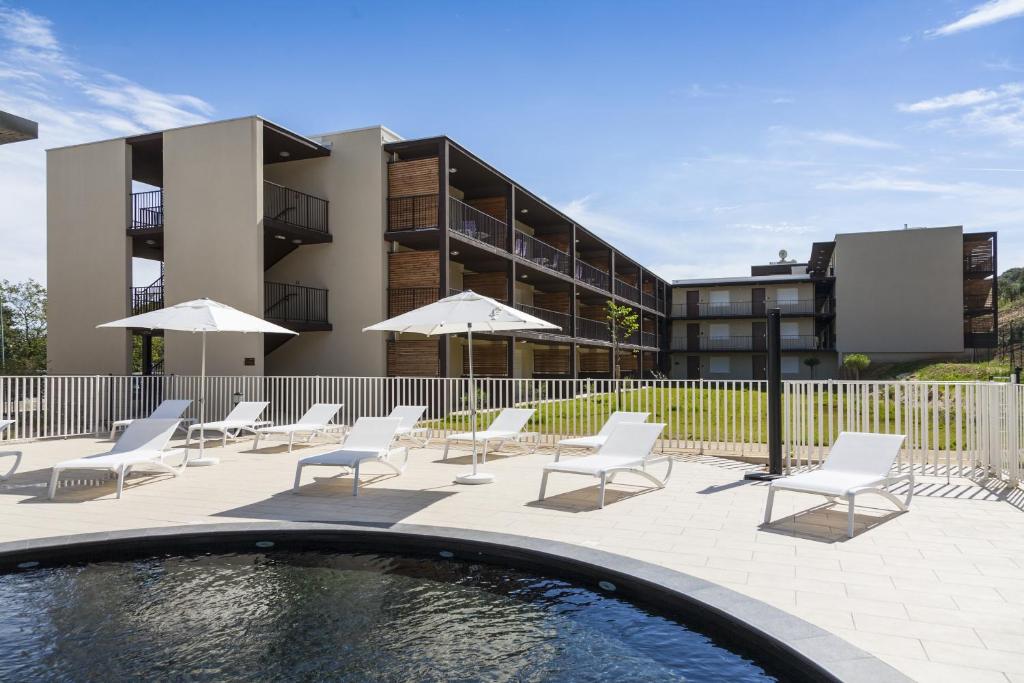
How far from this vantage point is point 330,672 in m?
3.55

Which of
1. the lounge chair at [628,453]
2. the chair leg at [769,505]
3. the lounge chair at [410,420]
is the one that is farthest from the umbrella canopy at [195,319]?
the chair leg at [769,505]

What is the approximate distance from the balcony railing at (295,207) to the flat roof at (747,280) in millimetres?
32281

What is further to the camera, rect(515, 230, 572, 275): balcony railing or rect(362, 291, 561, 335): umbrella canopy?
rect(515, 230, 572, 275): balcony railing

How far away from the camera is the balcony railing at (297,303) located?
801 inches

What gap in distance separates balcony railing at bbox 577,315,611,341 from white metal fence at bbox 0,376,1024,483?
794 inches

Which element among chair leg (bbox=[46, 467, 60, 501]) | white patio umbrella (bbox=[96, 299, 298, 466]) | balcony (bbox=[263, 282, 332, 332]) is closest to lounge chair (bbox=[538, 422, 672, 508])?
chair leg (bbox=[46, 467, 60, 501])

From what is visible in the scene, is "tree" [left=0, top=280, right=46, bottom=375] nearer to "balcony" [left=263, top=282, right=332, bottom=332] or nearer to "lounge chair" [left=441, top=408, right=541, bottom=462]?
"balcony" [left=263, top=282, right=332, bottom=332]

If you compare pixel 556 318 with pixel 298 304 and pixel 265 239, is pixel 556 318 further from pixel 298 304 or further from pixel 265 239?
pixel 265 239

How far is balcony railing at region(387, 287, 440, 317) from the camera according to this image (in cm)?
1997

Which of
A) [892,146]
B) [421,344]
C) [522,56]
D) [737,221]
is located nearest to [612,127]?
[522,56]

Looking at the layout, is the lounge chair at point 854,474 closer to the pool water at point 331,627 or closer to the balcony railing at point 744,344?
the pool water at point 331,627

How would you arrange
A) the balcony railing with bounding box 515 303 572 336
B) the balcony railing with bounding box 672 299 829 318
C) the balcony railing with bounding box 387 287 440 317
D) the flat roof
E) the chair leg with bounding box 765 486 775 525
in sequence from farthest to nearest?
1. the balcony railing with bounding box 672 299 829 318
2. the flat roof
3. the balcony railing with bounding box 515 303 572 336
4. the balcony railing with bounding box 387 287 440 317
5. the chair leg with bounding box 765 486 775 525

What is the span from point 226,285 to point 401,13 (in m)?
9.46

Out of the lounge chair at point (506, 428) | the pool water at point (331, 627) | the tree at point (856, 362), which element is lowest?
the pool water at point (331, 627)
